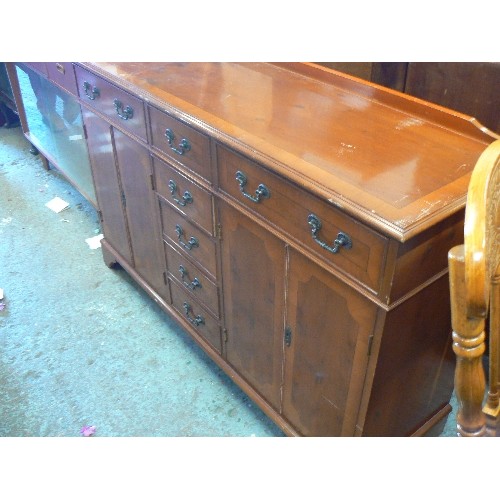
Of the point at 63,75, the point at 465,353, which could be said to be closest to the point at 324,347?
the point at 465,353

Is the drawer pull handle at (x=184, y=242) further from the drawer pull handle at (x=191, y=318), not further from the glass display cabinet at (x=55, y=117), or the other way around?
the glass display cabinet at (x=55, y=117)

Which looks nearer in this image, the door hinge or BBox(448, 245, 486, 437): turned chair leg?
BBox(448, 245, 486, 437): turned chair leg

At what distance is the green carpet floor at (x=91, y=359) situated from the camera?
1.58 metres

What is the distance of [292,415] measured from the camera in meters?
1.40

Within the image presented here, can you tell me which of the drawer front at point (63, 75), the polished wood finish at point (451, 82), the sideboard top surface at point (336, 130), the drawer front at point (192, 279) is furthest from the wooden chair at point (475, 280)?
the drawer front at point (63, 75)

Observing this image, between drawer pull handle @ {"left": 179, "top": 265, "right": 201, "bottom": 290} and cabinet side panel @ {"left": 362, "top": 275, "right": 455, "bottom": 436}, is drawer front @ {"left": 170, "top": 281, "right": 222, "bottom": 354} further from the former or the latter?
cabinet side panel @ {"left": 362, "top": 275, "right": 455, "bottom": 436}

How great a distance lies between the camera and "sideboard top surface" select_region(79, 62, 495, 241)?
907 millimetres

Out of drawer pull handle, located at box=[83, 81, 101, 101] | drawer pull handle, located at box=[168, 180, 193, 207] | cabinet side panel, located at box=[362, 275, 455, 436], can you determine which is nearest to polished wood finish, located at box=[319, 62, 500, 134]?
cabinet side panel, located at box=[362, 275, 455, 436]

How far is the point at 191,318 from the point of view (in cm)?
175

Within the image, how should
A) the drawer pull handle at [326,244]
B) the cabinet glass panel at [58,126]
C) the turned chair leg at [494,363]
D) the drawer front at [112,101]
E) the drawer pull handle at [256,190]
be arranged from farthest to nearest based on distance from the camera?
the cabinet glass panel at [58,126] → the drawer front at [112,101] → the drawer pull handle at [256,190] → the drawer pull handle at [326,244] → the turned chair leg at [494,363]

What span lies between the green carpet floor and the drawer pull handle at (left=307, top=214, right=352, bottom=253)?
785 mm
